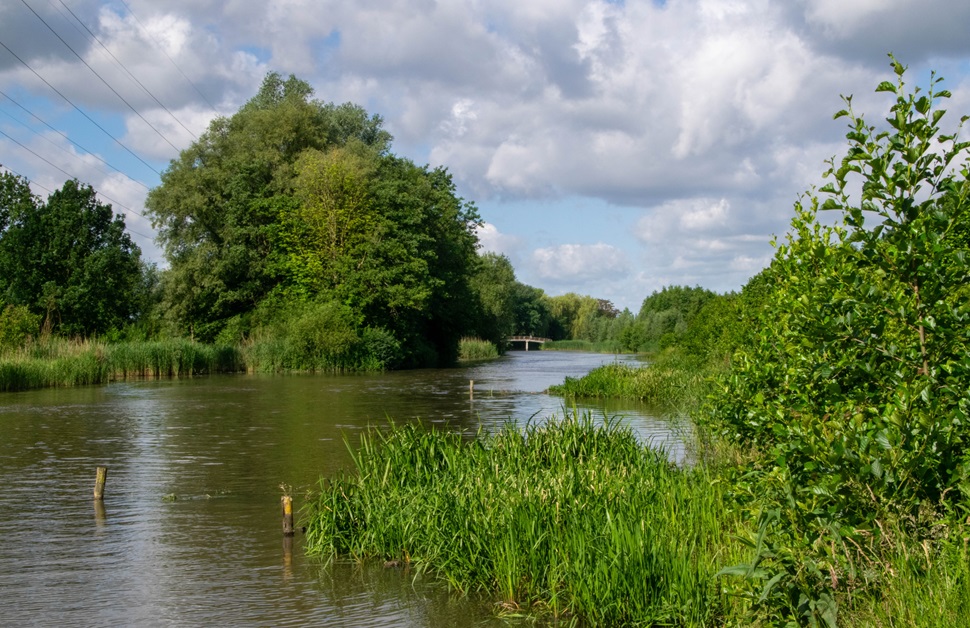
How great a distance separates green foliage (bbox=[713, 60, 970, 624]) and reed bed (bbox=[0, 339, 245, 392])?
31988 mm

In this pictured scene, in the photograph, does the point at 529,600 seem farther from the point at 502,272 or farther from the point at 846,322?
the point at 502,272

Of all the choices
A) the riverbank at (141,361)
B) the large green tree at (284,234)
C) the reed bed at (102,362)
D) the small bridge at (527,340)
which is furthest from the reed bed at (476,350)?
the small bridge at (527,340)

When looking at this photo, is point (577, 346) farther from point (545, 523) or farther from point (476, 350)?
point (545, 523)

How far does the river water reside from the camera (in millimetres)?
8156

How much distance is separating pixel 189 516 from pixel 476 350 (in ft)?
211

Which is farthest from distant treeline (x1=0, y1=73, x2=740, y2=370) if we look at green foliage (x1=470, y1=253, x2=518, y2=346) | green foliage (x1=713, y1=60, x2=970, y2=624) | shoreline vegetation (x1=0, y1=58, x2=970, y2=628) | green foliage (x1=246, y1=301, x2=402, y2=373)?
green foliage (x1=713, y1=60, x2=970, y2=624)

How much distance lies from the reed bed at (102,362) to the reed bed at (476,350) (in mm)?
29670

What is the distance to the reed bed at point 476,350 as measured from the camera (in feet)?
242

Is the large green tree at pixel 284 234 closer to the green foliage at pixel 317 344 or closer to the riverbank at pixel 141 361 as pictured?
the green foliage at pixel 317 344

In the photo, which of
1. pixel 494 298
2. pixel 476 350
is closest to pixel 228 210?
pixel 476 350

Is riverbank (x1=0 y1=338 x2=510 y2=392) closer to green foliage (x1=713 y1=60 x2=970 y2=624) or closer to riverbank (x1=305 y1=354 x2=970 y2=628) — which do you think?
riverbank (x1=305 y1=354 x2=970 y2=628)

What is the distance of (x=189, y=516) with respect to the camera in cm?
1191

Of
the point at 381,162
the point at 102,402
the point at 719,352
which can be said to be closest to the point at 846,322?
the point at 719,352

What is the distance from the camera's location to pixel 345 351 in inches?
1847
